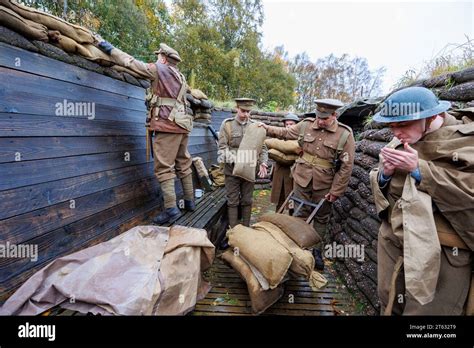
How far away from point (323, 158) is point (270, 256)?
1.66 m

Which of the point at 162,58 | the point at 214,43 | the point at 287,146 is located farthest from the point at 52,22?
the point at 214,43

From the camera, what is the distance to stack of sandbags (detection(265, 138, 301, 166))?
4.28 meters

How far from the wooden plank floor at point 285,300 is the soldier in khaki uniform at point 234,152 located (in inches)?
45.4

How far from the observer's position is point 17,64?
194 centimetres

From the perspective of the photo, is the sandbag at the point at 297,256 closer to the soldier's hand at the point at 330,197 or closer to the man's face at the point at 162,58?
the soldier's hand at the point at 330,197

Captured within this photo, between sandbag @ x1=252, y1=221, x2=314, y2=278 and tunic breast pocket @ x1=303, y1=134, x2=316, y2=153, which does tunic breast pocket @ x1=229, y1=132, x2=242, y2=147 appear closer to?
tunic breast pocket @ x1=303, y1=134, x2=316, y2=153

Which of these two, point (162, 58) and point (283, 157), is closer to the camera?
point (162, 58)

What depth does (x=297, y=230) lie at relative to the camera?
2.73 metres

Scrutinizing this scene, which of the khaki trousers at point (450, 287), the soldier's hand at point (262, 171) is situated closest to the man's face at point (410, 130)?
the khaki trousers at point (450, 287)

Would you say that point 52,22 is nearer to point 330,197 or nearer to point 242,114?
point 242,114

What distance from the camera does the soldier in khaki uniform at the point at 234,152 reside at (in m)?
3.77

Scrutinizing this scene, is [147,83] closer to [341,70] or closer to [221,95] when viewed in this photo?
[221,95]
